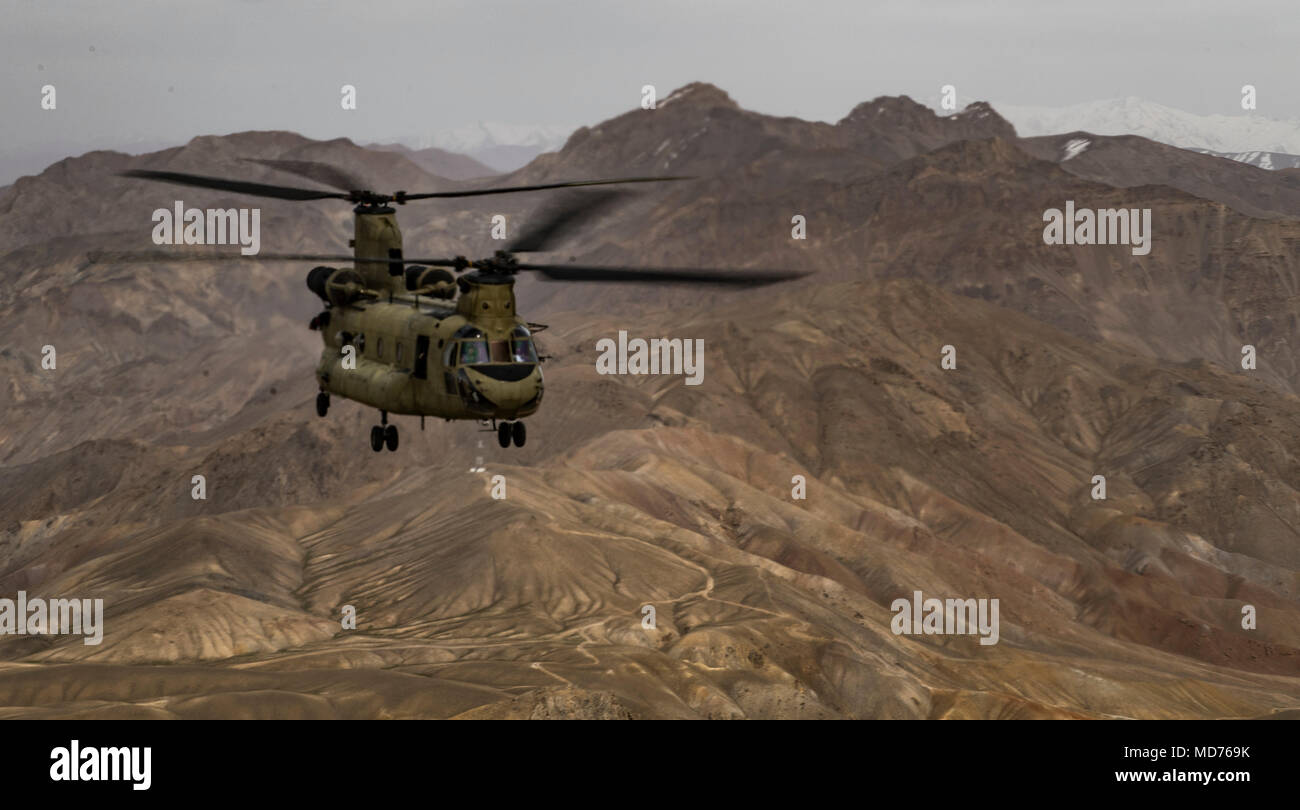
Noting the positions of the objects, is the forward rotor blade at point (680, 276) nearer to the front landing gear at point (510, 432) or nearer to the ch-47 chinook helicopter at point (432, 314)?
the ch-47 chinook helicopter at point (432, 314)

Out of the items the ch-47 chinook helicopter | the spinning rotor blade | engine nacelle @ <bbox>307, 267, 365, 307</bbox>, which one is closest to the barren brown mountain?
engine nacelle @ <bbox>307, 267, 365, 307</bbox>

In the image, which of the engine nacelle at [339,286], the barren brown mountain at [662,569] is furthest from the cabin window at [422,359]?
the barren brown mountain at [662,569]

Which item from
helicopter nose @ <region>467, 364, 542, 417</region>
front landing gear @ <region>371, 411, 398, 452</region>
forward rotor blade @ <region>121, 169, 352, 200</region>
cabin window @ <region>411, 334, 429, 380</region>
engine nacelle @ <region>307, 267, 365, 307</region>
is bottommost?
front landing gear @ <region>371, 411, 398, 452</region>

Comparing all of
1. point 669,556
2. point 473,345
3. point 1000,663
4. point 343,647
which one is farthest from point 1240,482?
point 473,345

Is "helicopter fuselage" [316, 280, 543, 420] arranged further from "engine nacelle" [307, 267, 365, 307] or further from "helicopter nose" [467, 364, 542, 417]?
"engine nacelle" [307, 267, 365, 307]

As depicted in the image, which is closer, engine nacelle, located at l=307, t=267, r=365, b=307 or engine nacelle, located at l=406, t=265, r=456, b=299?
engine nacelle, located at l=406, t=265, r=456, b=299
